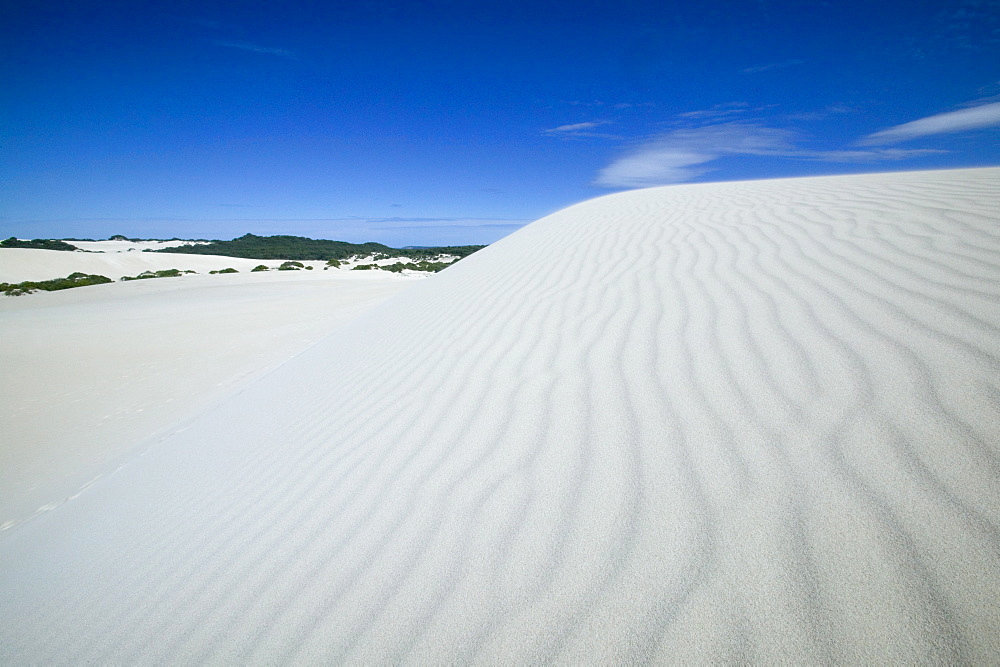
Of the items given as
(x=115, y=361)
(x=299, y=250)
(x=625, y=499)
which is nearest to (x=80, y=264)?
(x=299, y=250)

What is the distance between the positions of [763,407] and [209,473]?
10.7 ft

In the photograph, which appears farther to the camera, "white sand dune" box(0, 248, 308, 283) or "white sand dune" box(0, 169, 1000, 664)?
"white sand dune" box(0, 248, 308, 283)

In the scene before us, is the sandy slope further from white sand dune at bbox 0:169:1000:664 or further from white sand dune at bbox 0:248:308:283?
white sand dune at bbox 0:248:308:283

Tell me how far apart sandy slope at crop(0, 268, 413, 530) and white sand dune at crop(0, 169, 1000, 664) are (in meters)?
1.02

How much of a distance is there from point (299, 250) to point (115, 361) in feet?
115

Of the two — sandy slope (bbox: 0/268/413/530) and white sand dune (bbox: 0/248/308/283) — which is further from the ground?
white sand dune (bbox: 0/248/308/283)

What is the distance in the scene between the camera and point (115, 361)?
21.5 ft

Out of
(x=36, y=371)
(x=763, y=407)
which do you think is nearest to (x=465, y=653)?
(x=763, y=407)

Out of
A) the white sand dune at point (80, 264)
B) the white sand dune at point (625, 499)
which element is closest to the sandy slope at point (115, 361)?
the white sand dune at point (625, 499)

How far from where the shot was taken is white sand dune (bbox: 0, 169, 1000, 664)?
3.55ft

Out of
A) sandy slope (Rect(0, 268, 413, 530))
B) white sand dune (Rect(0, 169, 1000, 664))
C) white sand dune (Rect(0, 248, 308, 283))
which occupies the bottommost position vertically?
sandy slope (Rect(0, 268, 413, 530))

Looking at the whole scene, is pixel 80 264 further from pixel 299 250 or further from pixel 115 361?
pixel 115 361

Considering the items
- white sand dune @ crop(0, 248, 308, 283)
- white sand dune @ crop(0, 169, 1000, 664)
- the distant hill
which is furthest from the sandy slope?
the distant hill

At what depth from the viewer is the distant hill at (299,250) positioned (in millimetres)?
33725
